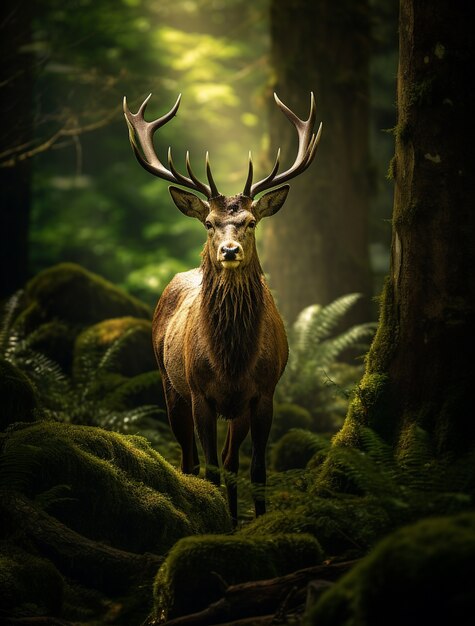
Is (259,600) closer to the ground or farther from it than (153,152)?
closer to the ground

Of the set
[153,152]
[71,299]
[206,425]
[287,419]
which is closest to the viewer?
[206,425]

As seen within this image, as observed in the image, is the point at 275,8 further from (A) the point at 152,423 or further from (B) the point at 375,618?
(B) the point at 375,618

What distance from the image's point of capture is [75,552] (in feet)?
15.6

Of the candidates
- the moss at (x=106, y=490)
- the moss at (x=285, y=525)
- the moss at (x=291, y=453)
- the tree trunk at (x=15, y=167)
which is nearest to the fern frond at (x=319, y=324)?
the moss at (x=291, y=453)

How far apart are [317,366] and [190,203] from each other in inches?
180

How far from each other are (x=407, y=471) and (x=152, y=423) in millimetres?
5441

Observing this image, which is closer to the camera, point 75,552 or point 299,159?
point 75,552

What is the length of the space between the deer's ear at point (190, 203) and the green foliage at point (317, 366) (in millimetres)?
4246

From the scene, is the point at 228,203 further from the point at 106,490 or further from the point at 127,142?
the point at 127,142

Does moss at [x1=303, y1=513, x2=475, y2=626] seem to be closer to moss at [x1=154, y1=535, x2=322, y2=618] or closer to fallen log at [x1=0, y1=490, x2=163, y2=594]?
moss at [x1=154, y1=535, x2=322, y2=618]

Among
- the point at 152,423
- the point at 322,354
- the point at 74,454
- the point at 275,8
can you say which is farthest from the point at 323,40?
the point at 74,454

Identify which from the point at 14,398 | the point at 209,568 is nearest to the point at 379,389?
the point at 209,568

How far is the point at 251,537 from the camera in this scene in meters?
4.49

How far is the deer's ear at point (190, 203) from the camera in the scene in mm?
6500
